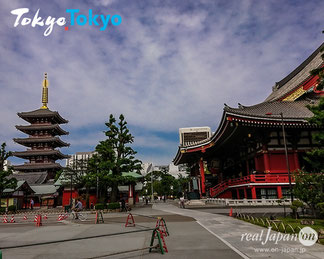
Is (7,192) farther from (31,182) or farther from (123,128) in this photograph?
(123,128)

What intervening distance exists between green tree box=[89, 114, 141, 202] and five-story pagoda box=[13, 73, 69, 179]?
29.2m

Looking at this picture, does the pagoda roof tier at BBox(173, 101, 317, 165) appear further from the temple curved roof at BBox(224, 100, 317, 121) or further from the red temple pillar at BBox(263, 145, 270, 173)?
the red temple pillar at BBox(263, 145, 270, 173)

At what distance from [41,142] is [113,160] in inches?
1352

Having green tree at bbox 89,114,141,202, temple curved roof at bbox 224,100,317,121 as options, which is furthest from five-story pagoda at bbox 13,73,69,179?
temple curved roof at bbox 224,100,317,121

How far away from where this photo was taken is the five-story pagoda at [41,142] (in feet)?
188

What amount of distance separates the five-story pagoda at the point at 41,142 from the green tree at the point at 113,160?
95.7ft

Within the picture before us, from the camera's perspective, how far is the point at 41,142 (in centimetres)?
5894

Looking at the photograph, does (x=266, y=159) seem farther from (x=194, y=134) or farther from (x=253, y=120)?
(x=194, y=134)

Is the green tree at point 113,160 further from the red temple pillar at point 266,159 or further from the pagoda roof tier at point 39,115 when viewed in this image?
the pagoda roof tier at point 39,115

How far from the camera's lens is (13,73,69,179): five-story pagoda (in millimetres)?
57281

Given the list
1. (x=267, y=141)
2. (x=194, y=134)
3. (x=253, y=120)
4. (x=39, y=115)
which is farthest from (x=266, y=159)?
(x=194, y=134)

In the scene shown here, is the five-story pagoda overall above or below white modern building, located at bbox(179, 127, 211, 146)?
below

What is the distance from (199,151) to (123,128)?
35.4ft

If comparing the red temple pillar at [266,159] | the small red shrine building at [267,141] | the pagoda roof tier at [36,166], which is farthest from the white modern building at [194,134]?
the red temple pillar at [266,159]
